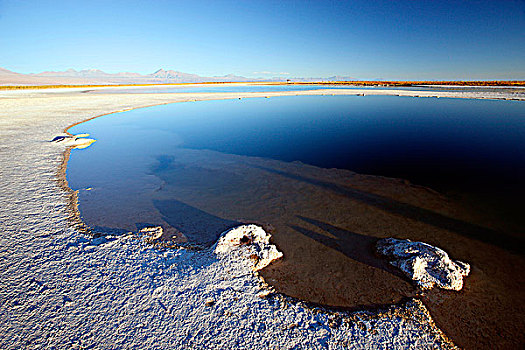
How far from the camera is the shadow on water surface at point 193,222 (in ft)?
15.1

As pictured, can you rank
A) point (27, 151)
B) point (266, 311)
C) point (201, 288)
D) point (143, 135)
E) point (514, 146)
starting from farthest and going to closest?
point (143, 135) < point (514, 146) < point (27, 151) < point (201, 288) < point (266, 311)

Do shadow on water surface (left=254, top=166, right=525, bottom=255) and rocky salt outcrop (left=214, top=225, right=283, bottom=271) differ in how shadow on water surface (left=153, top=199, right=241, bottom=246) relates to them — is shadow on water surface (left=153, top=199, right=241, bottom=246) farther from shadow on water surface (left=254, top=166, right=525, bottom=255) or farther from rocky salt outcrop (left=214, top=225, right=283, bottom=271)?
shadow on water surface (left=254, top=166, right=525, bottom=255)

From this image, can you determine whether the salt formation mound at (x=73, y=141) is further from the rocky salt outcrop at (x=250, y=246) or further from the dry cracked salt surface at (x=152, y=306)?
the rocky salt outcrop at (x=250, y=246)

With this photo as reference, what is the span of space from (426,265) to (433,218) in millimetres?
2008

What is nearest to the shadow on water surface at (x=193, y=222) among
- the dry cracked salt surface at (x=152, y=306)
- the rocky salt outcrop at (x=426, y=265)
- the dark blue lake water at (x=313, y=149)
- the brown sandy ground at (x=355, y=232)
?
the brown sandy ground at (x=355, y=232)

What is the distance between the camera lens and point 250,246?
4160mm

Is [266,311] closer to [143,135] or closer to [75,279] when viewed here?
[75,279]

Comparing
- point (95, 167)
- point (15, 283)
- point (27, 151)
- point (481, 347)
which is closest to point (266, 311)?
point (481, 347)

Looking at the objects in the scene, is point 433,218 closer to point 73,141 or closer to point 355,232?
point 355,232

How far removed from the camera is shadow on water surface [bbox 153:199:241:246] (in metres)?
4.61

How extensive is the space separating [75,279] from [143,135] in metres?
11.3

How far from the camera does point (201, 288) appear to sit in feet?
10.8

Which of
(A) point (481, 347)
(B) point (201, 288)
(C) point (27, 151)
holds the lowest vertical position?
(A) point (481, 347)

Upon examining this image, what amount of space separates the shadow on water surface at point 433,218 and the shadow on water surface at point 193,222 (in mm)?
3235
